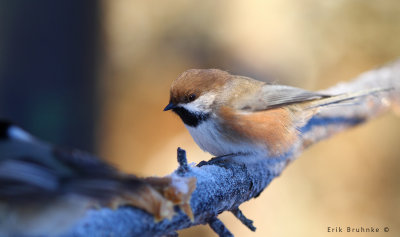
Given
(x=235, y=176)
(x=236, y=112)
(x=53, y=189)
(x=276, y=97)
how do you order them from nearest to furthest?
1. (x=53, y=189)
2. (x=235, y=176)
3. (x=236, y=112)
4. (x=276, y=97)

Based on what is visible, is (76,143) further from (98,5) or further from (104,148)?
(98,5)

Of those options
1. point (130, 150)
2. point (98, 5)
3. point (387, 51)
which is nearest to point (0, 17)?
point (98, 5)

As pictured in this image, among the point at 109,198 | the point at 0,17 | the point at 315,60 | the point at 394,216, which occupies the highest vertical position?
the point at 0,17

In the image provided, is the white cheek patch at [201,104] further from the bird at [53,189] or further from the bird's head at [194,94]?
the bird at [53,189]

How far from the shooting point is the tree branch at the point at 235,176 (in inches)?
56.6

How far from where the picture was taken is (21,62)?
219 inches

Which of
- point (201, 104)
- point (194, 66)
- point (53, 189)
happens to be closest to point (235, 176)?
point (201, 104)

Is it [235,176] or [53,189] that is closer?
[53,189]

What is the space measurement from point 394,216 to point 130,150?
3.57m

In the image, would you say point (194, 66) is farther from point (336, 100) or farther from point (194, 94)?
point (194, 94)

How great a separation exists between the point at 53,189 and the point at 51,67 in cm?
485

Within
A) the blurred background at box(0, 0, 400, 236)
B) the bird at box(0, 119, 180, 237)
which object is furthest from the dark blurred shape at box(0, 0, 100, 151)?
the bird at box(0, 119, 180, 237)

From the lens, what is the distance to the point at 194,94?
110 inches

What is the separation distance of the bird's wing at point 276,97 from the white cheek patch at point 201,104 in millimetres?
405
